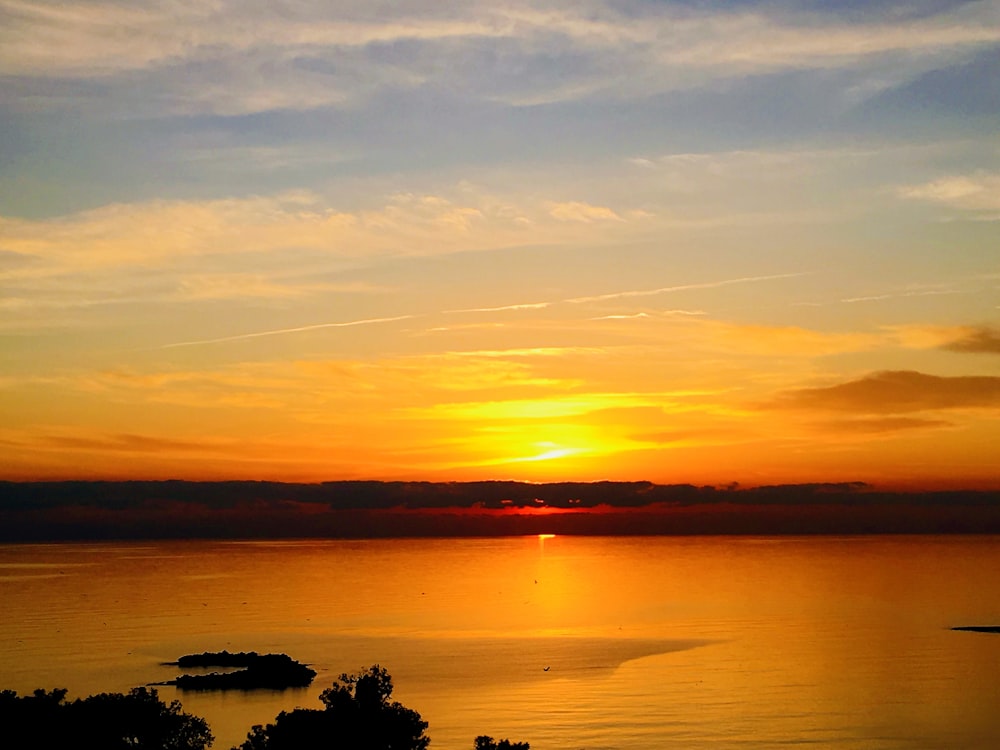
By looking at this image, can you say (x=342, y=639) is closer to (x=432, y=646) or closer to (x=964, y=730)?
(x=432, y=646)

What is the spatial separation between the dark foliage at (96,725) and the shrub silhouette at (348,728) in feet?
14.1

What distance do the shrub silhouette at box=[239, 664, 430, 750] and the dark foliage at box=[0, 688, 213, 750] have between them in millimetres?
4298

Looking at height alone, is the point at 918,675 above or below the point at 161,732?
below

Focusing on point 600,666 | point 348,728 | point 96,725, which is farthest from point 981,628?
point 96,725

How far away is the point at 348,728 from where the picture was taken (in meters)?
55.5

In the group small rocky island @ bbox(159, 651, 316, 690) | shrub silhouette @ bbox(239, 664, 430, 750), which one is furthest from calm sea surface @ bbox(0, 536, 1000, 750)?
shrub silhouette @ bbox(239, 664, 430, 750)

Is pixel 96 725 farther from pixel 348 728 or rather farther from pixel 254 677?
pixel 254 677

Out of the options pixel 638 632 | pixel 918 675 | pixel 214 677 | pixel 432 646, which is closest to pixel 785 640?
pixel 638 632

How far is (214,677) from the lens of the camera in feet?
358

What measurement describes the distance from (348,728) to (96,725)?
13.4 metres

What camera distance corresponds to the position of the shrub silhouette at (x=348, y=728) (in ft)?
177

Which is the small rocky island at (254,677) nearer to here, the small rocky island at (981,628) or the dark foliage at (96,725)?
the dark foliage at (96,725)

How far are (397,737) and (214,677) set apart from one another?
198 feet

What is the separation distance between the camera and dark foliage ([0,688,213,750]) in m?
52.8
